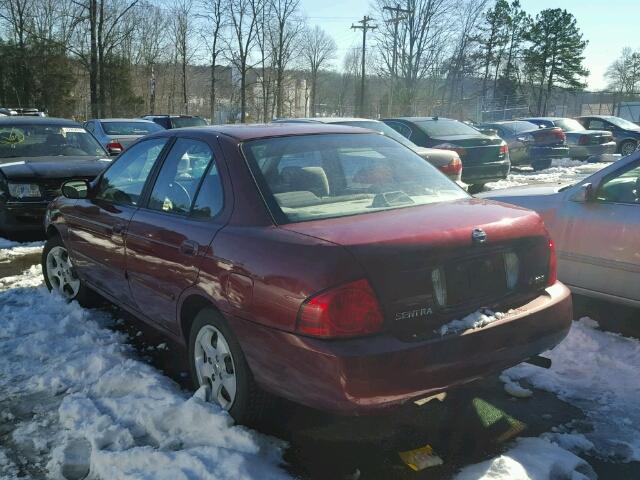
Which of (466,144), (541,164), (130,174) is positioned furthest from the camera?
(541,164)

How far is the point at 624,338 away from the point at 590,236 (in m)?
0.80

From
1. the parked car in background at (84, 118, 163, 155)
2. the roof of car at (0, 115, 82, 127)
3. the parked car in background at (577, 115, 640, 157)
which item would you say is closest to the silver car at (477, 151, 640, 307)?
the roof of car at (0, 115, 82, 127)

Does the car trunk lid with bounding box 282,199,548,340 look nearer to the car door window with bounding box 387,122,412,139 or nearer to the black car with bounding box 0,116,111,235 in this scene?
the black car with bounding box 0,116,111,235

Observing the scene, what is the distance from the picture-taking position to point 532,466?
106 inches

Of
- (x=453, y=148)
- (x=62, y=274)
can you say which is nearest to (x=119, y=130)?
(x=453, y=148)

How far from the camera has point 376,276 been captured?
2471 millimetres

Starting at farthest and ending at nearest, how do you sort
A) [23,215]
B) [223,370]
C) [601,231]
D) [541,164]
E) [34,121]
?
1. [541,164]
2. [34,121]
3. [23,215]
4. [601,231]
5. [223,370]

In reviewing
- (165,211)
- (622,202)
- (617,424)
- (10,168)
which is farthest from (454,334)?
(10,168)

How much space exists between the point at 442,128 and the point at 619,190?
7.58 metres

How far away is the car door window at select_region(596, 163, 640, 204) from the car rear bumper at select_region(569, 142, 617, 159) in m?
16.5

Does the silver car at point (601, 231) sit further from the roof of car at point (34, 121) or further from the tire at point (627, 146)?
the tire at point (627, 146)

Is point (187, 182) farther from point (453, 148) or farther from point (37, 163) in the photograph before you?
point (453, 148)

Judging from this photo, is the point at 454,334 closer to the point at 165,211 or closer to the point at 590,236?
the point at 165,211

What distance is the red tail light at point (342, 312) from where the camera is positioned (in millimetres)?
2426
